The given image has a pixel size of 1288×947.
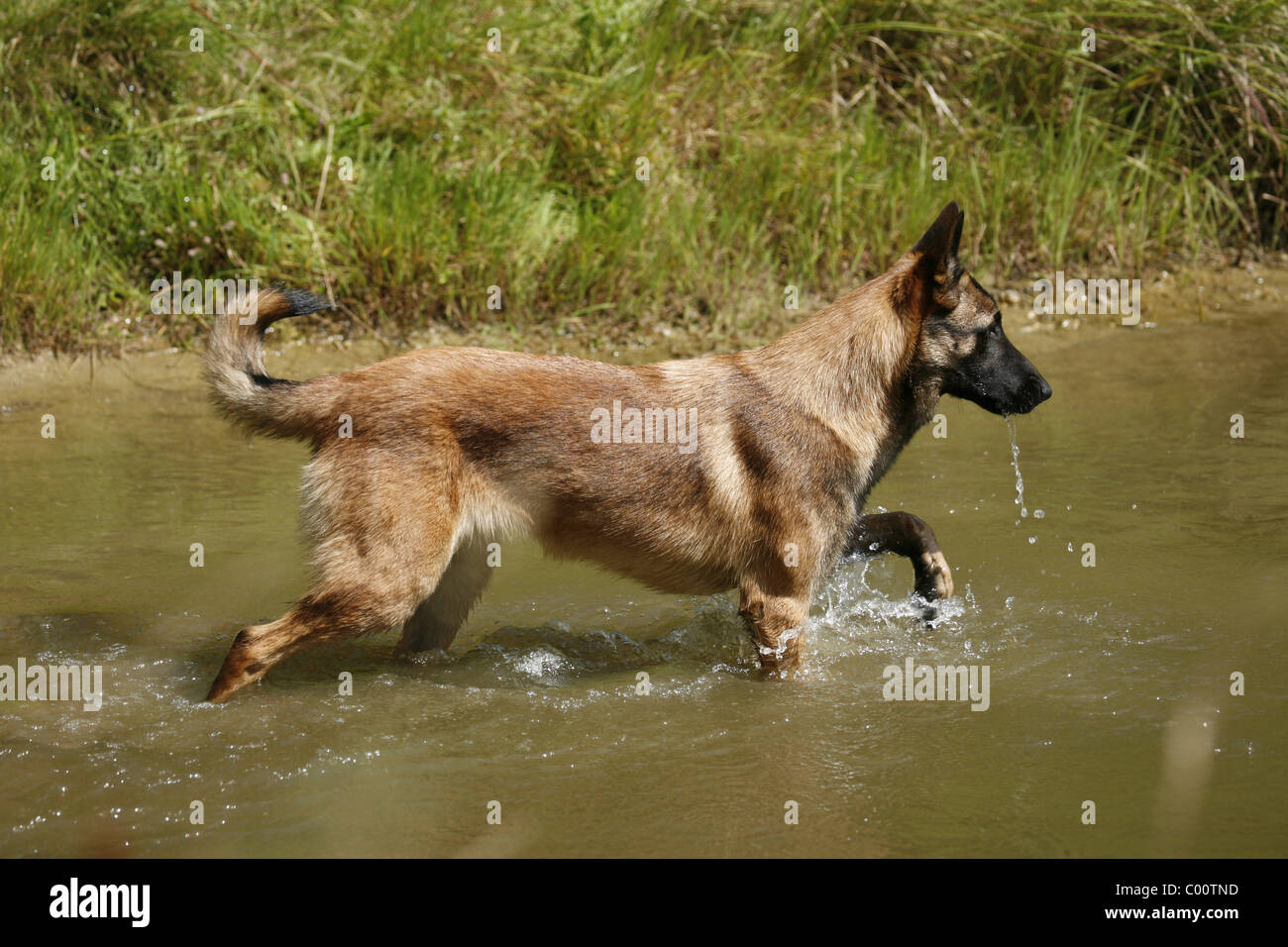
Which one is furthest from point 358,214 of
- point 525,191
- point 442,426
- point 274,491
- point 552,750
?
point 552,750

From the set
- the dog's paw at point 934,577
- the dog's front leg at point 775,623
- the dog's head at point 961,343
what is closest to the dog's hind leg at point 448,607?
the dog's front leg at point 775,623

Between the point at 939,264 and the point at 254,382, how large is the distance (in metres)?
2.36

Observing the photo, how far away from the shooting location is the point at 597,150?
925cm

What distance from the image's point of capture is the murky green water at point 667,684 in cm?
397

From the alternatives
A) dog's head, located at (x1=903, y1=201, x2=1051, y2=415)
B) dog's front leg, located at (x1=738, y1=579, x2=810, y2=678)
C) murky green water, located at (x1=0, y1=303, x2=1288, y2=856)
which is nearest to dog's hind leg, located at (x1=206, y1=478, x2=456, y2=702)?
murky green water, located at (x1=0, y1=303, x2=1288, y2=856)

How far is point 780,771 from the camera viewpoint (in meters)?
4.32

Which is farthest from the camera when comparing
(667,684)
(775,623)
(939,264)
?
(667,684)

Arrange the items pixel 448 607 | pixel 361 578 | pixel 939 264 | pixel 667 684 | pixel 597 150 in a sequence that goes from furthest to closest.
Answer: pixel 597 150, pixel 448 607, pixel 667 684, pixel 939 264, pixel 361 578

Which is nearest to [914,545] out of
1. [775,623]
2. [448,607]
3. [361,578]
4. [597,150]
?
[775,623]

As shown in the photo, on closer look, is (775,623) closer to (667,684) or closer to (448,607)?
(667,684)

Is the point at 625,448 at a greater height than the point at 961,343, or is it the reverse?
the point at 961,343

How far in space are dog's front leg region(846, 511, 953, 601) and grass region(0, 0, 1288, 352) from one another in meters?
3.67

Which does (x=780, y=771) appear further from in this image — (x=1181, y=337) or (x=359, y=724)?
(x=1181, y=337)

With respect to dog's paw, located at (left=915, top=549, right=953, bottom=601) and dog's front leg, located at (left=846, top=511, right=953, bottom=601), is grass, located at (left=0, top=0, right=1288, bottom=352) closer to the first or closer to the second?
dog's front leg, located at (left=846, top=511, right=953, bottom=601)
